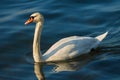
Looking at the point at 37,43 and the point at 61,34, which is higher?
the point at 61,34

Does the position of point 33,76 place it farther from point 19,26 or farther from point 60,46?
point 19,26

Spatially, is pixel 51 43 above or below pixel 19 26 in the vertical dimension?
below

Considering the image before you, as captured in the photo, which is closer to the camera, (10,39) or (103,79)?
(103,79)

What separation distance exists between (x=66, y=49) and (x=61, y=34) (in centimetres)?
178

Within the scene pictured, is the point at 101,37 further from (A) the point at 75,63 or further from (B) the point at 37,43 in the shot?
(B) the point at 37,43

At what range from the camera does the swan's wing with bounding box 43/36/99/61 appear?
13617mm

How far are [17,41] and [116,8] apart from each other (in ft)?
12.6

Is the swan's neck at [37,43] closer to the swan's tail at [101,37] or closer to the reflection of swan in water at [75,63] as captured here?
the reflection of swan in water at [75,63]

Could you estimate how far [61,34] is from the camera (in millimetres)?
15383

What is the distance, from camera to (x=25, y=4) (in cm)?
1797

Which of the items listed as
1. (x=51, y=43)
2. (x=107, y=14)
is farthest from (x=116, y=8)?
(x=51, y=43)

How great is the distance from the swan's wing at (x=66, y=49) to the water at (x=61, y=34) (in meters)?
0.19

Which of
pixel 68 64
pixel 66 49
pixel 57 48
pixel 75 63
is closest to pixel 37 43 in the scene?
pixel 57 48

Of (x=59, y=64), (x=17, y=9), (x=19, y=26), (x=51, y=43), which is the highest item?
(x=17, y=9)
